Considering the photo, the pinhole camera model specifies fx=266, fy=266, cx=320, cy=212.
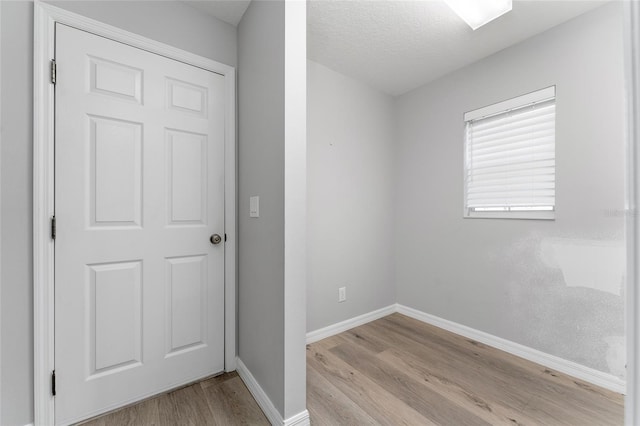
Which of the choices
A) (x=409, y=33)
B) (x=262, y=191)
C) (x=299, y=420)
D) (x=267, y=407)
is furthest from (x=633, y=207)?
(x=409, y=33)

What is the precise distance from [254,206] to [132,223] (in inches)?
26.9

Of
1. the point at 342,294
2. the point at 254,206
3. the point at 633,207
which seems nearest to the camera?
the point at 633,207

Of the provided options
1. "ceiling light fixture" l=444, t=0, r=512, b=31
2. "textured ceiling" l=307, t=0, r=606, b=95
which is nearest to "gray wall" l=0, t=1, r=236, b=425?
"textured ceiling" l=307, t=0, r=606, b=95

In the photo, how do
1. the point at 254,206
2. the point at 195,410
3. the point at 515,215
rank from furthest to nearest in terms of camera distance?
1. the point at 515,215
2. the point at 254,206
3. the point at 195,410

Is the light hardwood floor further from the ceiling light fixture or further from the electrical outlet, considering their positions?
the ceiling light fixture

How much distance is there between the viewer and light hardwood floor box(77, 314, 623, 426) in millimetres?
1404

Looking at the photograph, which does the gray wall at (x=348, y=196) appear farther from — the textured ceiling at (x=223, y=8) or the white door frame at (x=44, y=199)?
the white door frame at (x=44, y=199)

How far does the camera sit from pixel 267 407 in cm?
140

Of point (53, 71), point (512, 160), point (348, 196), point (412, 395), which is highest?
point (53, 71)

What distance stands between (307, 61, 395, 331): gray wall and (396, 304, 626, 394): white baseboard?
21.4 inches

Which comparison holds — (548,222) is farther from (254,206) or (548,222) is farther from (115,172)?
(115,172)

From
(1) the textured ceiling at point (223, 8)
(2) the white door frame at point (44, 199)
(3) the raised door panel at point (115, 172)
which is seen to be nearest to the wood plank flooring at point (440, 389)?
(2) the white door frame at point (44, 199)

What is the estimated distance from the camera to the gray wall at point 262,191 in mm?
1328

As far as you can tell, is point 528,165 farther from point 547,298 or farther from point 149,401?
point 149,401
